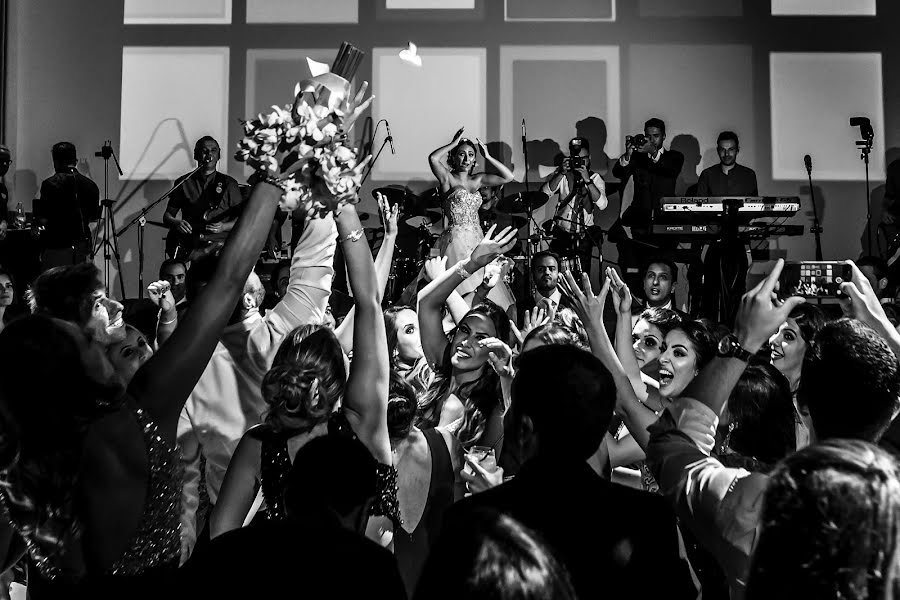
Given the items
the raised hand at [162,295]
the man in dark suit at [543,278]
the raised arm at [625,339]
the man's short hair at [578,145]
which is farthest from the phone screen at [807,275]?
the man's short hair at [578,145]

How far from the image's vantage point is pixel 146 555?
1.64 metres

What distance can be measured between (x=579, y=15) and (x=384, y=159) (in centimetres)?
297

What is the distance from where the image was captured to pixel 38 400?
5.20 feet

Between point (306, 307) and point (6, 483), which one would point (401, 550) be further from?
point (6, 483)

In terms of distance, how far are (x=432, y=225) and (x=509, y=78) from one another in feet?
7.25

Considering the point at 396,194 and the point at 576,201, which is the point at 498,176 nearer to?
the point at 576,201

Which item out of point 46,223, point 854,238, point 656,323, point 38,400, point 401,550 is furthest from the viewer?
point 854,238

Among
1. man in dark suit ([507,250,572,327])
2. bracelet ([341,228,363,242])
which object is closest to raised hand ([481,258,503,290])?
bracelet ([341,228,363,242])

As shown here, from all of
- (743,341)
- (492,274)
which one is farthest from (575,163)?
(743,341)

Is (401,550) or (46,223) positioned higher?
(46,223)

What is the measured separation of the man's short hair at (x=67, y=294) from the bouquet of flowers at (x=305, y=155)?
2.73ft

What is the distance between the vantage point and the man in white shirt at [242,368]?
308 centimetres

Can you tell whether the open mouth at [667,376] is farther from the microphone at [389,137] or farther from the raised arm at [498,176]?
the microphone at [389,137]

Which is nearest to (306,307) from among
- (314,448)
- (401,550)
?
(401,550)
